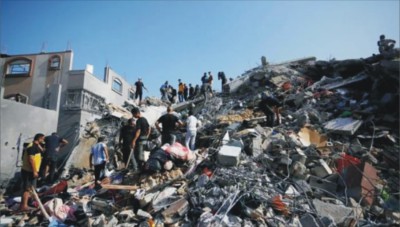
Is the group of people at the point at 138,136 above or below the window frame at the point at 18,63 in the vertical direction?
below

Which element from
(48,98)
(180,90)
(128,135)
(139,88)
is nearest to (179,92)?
(180,90)

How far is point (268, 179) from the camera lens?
5293 mm

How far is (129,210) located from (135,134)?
178 cm

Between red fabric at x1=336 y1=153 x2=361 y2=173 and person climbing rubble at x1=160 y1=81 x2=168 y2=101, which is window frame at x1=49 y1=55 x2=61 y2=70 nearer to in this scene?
person climbing rubble at x1=160 y1=81 x2=168 y2=101

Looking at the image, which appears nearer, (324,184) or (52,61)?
(324,184)

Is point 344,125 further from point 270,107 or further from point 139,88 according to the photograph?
point 139,88

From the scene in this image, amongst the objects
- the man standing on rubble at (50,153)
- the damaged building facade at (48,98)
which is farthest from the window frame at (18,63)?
the man standing on rubble at (50,153)

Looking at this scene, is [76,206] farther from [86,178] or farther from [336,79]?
[336,79]

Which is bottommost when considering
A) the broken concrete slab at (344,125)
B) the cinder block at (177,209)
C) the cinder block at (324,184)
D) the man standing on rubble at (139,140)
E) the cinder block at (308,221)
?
the cinder block at (308,221)

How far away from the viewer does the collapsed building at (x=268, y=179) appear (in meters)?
4.45

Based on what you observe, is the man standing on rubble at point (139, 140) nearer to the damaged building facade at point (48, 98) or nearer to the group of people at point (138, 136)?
the group of people at point (138, 136)

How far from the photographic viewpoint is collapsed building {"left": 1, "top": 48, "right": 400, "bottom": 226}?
14.6ft

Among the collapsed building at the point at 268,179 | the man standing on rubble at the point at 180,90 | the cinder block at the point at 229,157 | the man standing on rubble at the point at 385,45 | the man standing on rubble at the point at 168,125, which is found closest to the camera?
the collapsed building at the point at 268,179

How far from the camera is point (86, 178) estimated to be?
8094mm
